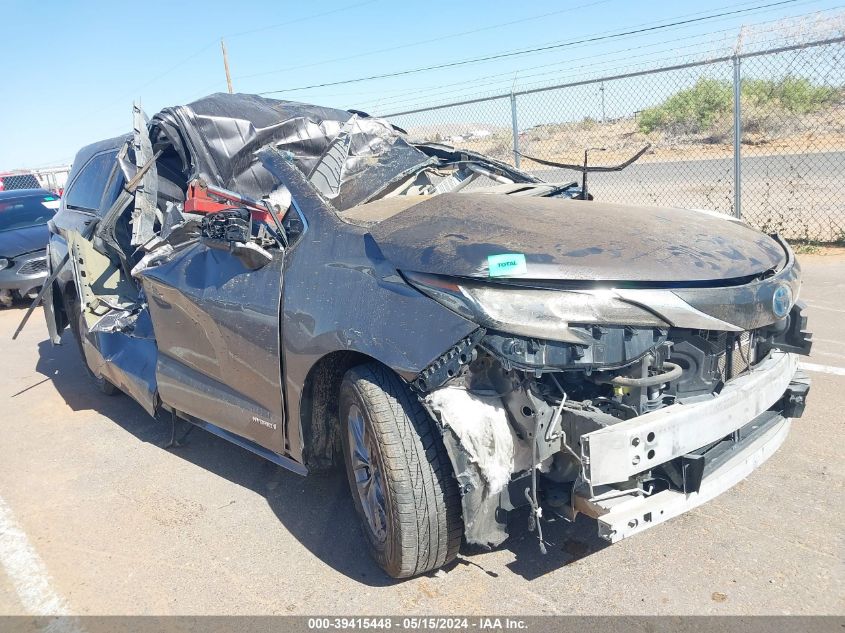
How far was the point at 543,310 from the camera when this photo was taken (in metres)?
2.46

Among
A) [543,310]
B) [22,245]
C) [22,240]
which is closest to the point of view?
[543,310]

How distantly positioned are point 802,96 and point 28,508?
12.3m

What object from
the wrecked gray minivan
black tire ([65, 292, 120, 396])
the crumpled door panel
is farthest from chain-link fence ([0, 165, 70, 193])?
the wrecked gray minivan

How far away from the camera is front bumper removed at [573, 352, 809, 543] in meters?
2.35

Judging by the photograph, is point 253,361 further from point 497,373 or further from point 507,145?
point 507,145

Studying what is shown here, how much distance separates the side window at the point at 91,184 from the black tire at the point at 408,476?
12.8ft

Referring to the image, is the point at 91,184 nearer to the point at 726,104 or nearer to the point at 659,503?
the point at 659,503

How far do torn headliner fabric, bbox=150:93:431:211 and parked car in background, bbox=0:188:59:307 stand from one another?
5.78m

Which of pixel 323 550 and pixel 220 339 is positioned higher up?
pixel 220 339

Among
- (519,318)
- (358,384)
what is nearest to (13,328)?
(358,384)

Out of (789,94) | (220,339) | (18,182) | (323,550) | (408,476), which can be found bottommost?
(323,550)

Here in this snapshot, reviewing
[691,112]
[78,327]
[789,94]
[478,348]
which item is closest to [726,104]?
[691,112]

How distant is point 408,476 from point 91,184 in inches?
180

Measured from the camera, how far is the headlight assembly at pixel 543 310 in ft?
7.94
